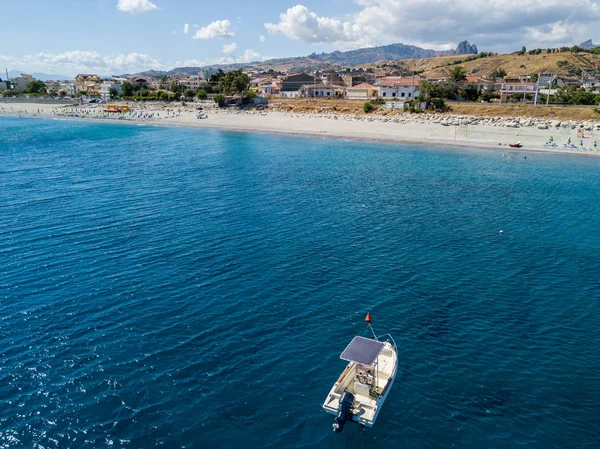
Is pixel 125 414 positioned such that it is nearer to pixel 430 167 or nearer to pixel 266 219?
pixel 266 219

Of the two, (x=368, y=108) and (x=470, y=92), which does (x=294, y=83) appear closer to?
(x=368, y=108)

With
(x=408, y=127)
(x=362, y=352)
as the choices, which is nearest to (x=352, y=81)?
(x=408, y=127)

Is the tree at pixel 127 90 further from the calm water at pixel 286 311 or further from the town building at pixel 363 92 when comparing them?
the calm water at pixel 286 311

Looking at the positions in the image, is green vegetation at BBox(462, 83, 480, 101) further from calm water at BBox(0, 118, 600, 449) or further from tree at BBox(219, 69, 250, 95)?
calm water at BBox(0, 118, 600, 449)

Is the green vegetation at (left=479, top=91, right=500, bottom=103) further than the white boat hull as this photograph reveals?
Yes

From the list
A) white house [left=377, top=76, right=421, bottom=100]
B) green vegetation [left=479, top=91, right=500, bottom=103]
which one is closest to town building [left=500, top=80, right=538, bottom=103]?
green vegetation [left=479, top=91, right=500, bottom=103]

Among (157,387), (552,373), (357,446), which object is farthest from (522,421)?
(157,387)
